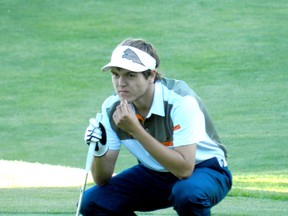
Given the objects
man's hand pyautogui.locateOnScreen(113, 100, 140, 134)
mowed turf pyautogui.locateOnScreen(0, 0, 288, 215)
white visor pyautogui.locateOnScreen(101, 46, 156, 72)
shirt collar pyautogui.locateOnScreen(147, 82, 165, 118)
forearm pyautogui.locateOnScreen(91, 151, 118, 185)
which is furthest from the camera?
mowed turf pyautogui.locateOnScreen(0, 0, 288, 215)

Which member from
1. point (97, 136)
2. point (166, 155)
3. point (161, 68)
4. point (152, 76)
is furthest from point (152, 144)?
point (161, 68)

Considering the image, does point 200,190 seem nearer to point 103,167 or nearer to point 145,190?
point 145,190

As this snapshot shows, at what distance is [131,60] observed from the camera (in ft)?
18.7

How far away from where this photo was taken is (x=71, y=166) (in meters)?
13.9

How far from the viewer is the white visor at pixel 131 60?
5.66 metres

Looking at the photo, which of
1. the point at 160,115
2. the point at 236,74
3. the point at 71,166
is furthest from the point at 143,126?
the point at 236,74

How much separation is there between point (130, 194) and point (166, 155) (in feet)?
1.83

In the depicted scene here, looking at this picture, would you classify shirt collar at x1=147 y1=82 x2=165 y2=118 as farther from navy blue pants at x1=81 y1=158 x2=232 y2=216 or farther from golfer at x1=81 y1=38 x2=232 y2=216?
navy blue pants at x1=81 y1=158 x2=232 y2=216

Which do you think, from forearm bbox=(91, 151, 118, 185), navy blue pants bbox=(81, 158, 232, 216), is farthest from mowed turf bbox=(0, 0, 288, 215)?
forearm bbox=(91, 151, 118, 185)

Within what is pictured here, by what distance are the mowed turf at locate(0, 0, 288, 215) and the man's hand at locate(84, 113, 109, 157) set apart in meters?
5.36

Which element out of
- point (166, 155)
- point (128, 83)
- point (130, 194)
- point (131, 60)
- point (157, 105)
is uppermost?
point (131, 60)

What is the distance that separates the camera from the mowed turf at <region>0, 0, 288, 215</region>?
1533 cm

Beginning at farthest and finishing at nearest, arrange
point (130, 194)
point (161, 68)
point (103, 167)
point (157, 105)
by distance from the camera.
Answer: point (161, 68) < point (130, 194) < point (103, 167) < point (157, 105)

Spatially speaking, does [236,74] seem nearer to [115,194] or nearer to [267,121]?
[267,121]
